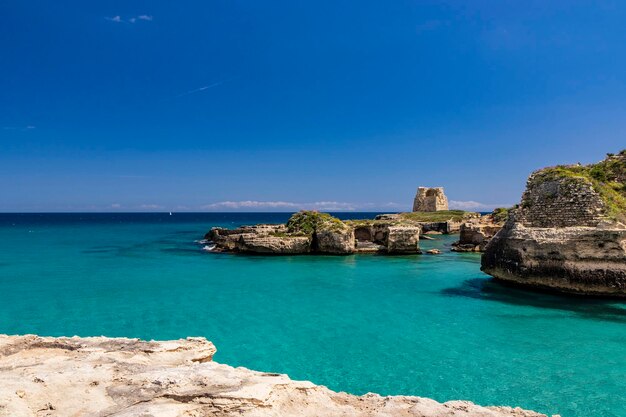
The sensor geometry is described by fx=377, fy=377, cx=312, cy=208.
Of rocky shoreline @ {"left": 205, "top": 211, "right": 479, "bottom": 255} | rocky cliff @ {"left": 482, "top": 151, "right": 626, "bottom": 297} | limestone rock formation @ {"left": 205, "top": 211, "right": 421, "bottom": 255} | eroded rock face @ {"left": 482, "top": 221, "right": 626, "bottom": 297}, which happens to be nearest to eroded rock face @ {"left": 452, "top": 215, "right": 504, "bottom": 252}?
rocky shoreline @ {"left": 205, "top": 211, "right": 479, "bottom": 255}

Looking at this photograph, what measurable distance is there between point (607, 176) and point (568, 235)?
6.73m

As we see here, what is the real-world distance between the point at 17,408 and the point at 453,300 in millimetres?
18611

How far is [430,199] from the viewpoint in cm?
10875

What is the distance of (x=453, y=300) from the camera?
19406mm

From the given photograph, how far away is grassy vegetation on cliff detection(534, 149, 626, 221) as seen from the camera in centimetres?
1792

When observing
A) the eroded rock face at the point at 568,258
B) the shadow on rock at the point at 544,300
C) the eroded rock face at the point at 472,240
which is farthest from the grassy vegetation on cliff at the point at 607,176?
the eroded rock face at the point at 472,240

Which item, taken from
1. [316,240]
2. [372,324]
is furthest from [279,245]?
[372,324]

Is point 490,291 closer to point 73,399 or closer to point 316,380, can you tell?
point 316,380

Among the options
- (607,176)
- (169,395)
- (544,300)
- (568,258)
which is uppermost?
(607,176)

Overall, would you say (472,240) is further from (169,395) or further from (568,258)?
(169,395)

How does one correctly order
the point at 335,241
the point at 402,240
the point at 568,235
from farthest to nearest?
the point at 402,240 → the point at 335,241 → the point at 568,235

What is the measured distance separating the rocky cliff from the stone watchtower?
8826cm

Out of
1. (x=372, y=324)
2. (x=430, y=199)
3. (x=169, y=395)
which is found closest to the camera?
(x=169, y=395)

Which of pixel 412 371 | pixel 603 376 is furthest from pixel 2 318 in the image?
pixel 603 376
